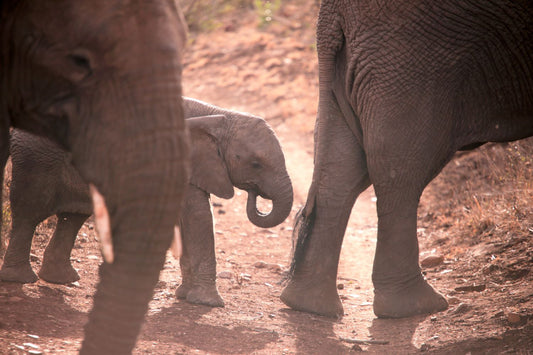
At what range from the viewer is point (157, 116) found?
2139mm

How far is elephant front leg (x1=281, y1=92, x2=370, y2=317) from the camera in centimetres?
438

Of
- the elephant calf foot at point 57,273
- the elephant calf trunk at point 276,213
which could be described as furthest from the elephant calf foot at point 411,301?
the elephant calf foot at point 57,273

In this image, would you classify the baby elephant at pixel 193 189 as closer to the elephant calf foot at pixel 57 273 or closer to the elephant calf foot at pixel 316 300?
the elephant calf foot at pixel 57 273

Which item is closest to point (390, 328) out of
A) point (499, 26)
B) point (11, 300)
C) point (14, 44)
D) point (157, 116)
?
point (499, 26)

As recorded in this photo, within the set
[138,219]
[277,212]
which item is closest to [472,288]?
[277,212]

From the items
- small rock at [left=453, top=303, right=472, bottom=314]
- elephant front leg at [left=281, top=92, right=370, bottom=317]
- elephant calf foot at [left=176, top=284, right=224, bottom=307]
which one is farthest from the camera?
elephant front leg at [left=281, top=92, right=370, bottom=317]

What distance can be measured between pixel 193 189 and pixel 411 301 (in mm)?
1576

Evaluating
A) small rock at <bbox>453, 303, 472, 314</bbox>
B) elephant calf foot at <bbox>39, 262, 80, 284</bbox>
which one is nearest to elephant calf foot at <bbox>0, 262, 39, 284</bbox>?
elephant calf foot at <bbox>39, 262, 80, 284</bbox>

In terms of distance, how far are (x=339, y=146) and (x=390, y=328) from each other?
3.92ft

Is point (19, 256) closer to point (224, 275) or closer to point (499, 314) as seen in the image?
point (224, 275)

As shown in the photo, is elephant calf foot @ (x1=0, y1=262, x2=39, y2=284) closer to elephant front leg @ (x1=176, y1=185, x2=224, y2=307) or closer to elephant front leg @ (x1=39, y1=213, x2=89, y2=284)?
elephant front leg @ (x1=39, y1=213, x2=89, y2=284)

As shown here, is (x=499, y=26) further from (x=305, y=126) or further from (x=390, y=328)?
(x=305, y=126)

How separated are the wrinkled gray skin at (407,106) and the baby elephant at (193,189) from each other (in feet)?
1.67

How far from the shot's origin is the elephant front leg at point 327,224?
4383mm
